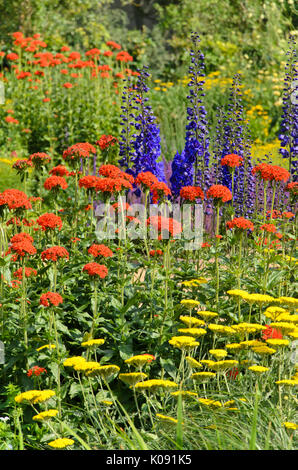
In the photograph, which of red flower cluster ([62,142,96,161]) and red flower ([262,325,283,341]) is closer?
red flower ([262,325,283,341])

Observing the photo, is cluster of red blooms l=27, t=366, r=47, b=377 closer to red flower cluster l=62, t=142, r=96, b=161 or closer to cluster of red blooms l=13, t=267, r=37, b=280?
cluster of red blooms l=13, t=267, r=37, b=280

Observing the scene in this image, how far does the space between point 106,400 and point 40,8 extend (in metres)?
10.5

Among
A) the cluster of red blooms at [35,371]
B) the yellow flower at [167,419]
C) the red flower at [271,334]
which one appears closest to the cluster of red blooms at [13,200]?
the cluster of red blooms at [35,371]

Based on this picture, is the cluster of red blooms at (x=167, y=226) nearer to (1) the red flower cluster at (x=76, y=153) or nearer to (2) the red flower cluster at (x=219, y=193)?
(2) the red flower cluster at (x=219, y=193)

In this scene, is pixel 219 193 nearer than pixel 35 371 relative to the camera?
No

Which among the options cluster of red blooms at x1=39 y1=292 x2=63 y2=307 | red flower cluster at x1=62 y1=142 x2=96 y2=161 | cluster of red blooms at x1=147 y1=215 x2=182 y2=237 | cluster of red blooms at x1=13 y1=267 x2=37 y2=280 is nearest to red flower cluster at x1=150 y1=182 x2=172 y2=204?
cluster of red blooms at x1=147 y1=215 x2=182 y2=237

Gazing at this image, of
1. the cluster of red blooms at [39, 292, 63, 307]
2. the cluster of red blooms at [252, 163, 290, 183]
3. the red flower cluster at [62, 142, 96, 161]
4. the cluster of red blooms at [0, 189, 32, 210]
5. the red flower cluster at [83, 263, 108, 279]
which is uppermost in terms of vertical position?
→ the red flower cluster at [62, 142, 96, 161]

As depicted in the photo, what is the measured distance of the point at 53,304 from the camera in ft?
9.02

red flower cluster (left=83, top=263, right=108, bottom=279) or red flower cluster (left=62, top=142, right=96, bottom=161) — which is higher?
red flower cluster (left=62, top=142, right=96, bottom=161)

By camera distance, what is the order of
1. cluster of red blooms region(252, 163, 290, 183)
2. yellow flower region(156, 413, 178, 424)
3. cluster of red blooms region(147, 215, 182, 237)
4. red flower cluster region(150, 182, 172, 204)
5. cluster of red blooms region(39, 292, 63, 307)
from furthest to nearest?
cluster of red blooms region(252, 163, 290, 183) < red flower cluster region(150, 182, 172, 204) < cluster of red blooms region(147, 215, 182, 237) < cluster of red blooms region(39, 292, 63, 307) < yellow flower region(156, 413, 178, 424)

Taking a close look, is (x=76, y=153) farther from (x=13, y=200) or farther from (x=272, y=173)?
(x=272, y=173)

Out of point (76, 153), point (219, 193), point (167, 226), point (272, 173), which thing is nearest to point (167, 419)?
point (167, 226)
